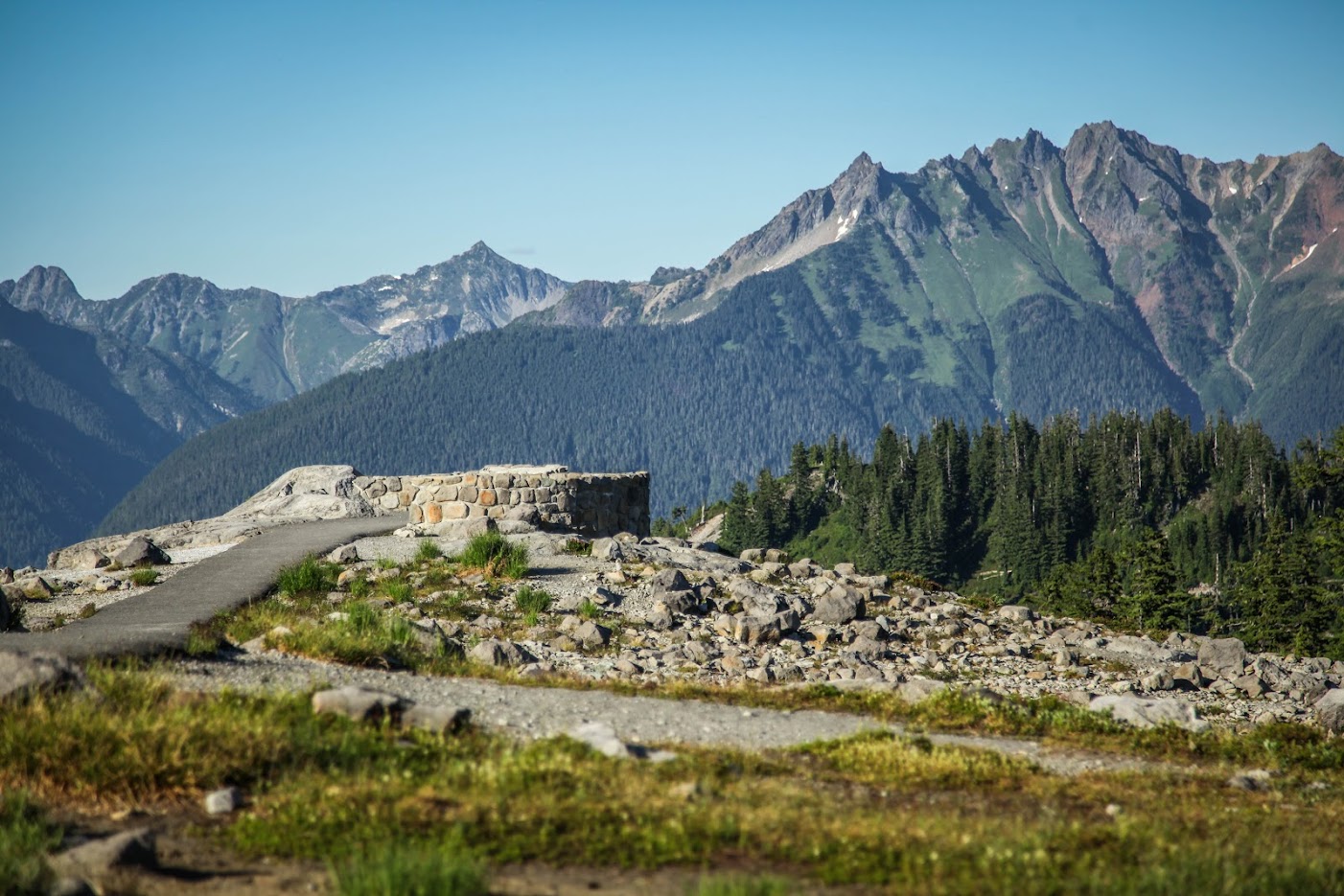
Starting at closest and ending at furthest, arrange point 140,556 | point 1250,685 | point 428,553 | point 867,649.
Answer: point 867,649
point 1250,685
point 428,553
point 140,556

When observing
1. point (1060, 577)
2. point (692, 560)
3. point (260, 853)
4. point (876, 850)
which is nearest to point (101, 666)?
point (260, 853)

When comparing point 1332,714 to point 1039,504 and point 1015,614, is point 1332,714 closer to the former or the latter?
point 1015,614

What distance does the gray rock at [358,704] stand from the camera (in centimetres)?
1183

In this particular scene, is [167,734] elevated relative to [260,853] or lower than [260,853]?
elevated

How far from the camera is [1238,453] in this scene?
579 ft

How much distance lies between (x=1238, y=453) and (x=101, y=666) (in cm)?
18630

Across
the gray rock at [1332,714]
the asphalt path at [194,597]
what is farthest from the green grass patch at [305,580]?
the gray rock at [1332,714]

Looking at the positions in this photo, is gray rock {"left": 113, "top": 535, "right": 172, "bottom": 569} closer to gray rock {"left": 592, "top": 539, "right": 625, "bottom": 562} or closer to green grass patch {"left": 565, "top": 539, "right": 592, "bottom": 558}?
green grass patch {"left": 565, "top": 539, "right": 592, "bottom": 558}

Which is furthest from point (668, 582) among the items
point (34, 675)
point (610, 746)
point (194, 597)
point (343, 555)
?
point (34, 675)

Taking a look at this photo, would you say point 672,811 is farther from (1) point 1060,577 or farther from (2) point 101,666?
(1) point 1060,577

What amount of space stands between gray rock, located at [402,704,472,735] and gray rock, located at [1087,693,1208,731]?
29.5 feet

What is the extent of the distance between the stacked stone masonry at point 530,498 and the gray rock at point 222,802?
2211 centimetres

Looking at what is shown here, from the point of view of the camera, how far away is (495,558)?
2614cm

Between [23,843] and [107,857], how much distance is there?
25.9 inches
